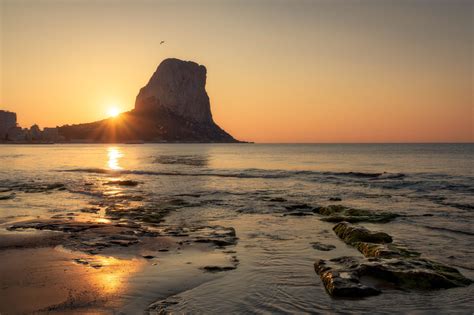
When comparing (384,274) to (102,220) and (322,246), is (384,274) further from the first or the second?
(102,220)

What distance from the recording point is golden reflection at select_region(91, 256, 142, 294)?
9664 millimetres

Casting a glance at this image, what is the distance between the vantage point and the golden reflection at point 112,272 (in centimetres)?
966

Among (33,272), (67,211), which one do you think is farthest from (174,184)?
(33,272)

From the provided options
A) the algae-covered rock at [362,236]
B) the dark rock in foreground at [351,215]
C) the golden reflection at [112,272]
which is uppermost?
the golden reflection at [112,272]

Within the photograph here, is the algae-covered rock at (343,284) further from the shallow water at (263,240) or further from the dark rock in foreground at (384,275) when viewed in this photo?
the shallow water at (263,240)

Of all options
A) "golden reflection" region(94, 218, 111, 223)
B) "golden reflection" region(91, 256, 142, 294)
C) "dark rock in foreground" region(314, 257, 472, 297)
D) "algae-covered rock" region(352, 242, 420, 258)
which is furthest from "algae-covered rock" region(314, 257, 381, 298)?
"golden reflection" region(94, 218, 111, 223)

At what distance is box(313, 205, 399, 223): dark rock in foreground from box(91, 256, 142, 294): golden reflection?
1118cm

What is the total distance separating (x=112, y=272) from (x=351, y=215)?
44.9 feet

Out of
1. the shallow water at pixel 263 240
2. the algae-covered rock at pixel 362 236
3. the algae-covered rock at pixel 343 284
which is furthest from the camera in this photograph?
the algae-covered rock at pixel 362 236

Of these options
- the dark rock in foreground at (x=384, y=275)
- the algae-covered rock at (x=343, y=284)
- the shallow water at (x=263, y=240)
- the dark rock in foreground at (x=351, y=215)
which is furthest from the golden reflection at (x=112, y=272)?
the dark rock in foreground at (x=351, y=215)

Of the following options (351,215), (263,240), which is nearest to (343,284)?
(263,240)

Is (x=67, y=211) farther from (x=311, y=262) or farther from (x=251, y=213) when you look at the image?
(x=311, y=262)

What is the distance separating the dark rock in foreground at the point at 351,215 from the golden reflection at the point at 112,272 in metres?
11.2

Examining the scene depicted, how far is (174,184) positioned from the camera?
3975cm
